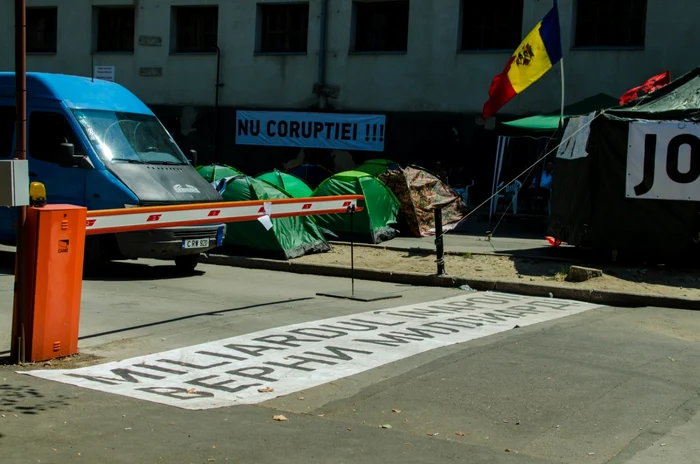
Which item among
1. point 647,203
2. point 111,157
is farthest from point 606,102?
point 111,157

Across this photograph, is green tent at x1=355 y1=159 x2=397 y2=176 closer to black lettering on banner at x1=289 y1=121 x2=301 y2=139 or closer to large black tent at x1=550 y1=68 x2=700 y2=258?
black lettering on banner at x1=289 y1=121 x2=301 y2=139

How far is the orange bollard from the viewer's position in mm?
7172

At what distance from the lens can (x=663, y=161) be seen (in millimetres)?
13375

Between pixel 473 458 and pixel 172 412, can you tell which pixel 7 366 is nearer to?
pixel 172 412

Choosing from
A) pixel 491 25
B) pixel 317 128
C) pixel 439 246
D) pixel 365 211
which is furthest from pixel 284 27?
pixel 439 246

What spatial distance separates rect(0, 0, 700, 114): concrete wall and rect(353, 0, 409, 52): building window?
1.42 ft

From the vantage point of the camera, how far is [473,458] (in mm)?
5312

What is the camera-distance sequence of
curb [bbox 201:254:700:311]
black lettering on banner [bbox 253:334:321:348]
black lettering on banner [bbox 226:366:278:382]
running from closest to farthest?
black lettering on banner [bbox 226:366:278:382], black lettering on banner [bbox 253:334:321:348], curb [bbox 201:254:700:311]

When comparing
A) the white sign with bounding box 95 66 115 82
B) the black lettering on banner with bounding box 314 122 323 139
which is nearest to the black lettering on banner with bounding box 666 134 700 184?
the black lettering on banner with bounding box 314 122 323 139

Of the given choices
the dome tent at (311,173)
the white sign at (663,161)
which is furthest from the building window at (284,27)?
the white sign at (663,161)

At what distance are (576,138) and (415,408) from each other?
9.53 metres

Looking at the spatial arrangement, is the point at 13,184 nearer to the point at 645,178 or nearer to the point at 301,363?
the point at 301,363

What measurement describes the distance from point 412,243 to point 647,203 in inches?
209

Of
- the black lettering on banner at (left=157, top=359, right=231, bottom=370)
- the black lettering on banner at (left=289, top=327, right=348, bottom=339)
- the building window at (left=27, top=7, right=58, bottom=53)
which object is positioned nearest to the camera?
the black lettering on banner at (left=157, top=359, right=231, bottom=370)
